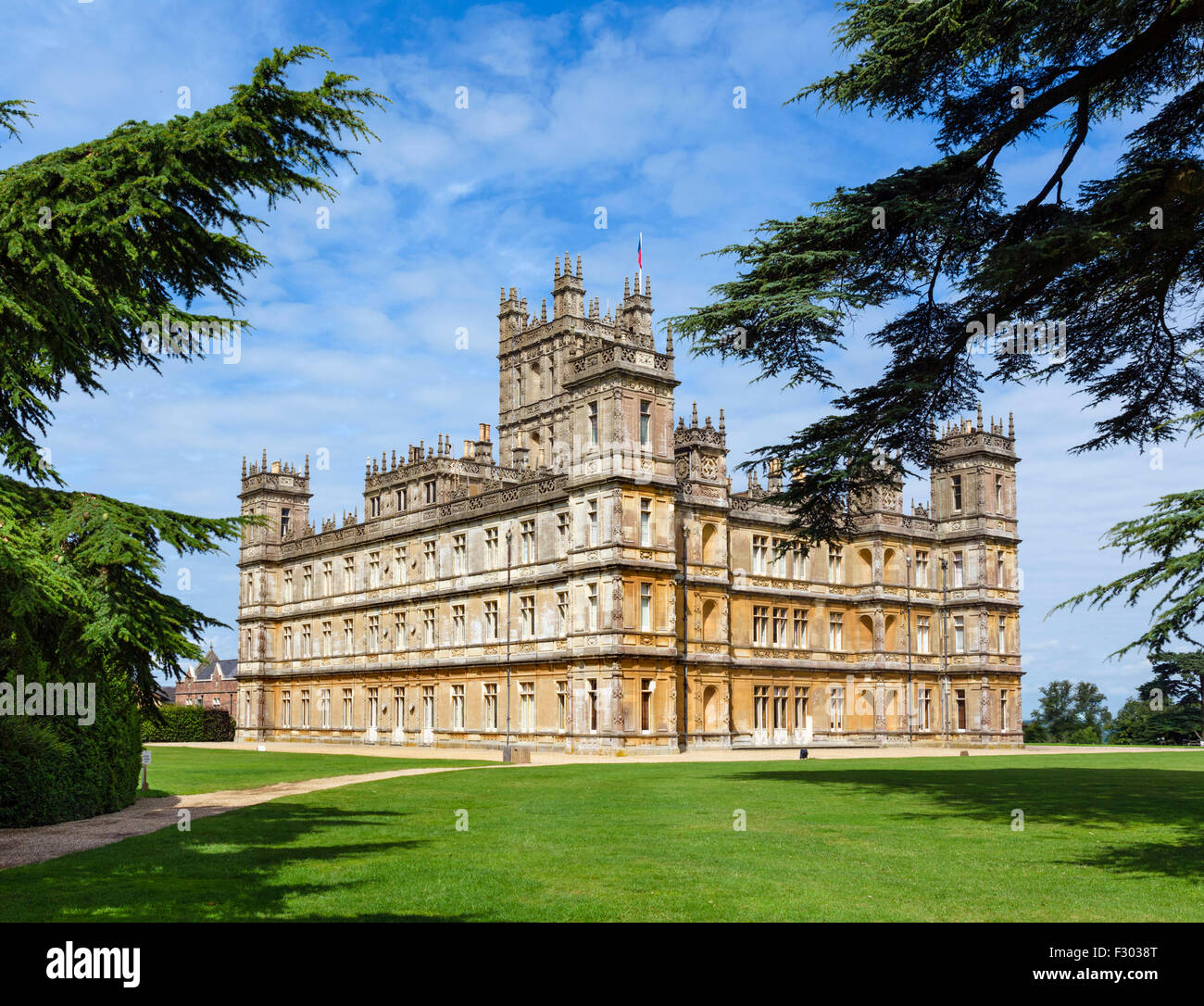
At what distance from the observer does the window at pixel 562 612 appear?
44.6 m

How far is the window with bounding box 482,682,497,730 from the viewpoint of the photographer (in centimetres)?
4816

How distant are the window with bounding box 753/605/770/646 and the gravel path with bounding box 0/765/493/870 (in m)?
26.0

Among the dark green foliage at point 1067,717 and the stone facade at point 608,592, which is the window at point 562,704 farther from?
the dark green foliage at point 1067,717

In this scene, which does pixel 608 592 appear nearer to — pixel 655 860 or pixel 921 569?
pixel 921 569

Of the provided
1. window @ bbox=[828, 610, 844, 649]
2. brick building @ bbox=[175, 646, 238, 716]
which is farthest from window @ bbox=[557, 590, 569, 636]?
brick building @ bbox=[175, 646, 238, 716]

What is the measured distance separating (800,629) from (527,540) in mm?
14225

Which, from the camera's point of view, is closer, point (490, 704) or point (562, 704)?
point (562, 704)

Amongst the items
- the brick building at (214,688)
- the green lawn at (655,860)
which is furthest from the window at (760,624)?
the brick building at (214,688)

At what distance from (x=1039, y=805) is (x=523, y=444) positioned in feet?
153

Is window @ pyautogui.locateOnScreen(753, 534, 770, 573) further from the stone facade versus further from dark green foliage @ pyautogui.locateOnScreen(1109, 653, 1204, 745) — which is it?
dark green foliage @ pyautogui.locateOnScreen(1109, 653, 1204, 745)

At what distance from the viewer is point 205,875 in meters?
11.9

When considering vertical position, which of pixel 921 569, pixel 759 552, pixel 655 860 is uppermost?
pixel 759 552

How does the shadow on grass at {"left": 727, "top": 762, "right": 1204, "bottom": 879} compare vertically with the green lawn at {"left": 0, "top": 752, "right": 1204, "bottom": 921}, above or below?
below

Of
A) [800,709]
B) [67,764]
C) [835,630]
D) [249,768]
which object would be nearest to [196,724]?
[800,709]
